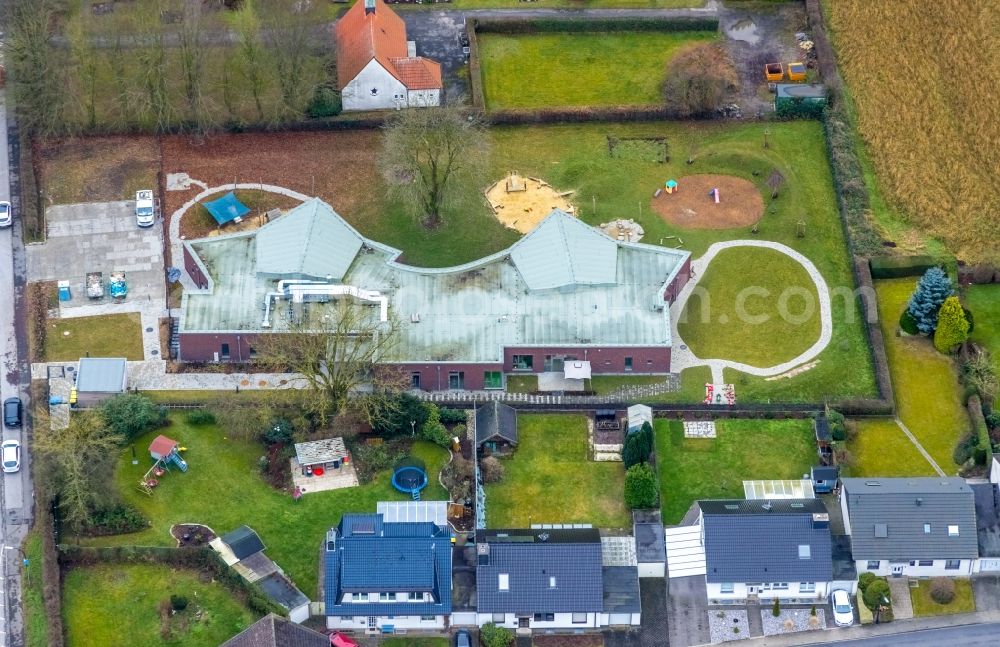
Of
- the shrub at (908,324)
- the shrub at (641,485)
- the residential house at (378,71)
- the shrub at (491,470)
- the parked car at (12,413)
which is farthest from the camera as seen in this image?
the residential house at (378,71)

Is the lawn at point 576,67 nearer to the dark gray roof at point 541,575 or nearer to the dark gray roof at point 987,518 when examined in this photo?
the dark gray roof at point 987,518

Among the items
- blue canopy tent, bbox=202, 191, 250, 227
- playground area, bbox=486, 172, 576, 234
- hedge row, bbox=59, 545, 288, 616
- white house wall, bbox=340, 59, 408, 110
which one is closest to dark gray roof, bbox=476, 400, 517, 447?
hedge row, bbox=59, 545, 288, 616

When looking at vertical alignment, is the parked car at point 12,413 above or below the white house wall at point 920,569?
above

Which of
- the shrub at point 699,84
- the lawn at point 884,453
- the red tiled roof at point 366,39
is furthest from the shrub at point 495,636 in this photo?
the red tiled roof at point 366,39

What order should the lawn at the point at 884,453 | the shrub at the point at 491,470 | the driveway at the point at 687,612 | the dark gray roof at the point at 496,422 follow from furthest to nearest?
1. the dark gray roof at the point at 496,422
2. the lawn at the point at 884,453
3. the shrub at the point at 491,470
4. the driveway at the point at 687,612

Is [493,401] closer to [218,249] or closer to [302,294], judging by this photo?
[302,294]

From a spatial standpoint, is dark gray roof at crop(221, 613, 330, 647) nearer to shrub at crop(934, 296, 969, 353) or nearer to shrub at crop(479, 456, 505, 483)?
shrub at crop(479, 456, 505, 483)

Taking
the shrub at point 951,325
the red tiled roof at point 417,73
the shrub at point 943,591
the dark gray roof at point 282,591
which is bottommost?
the shrub at point 943,591
